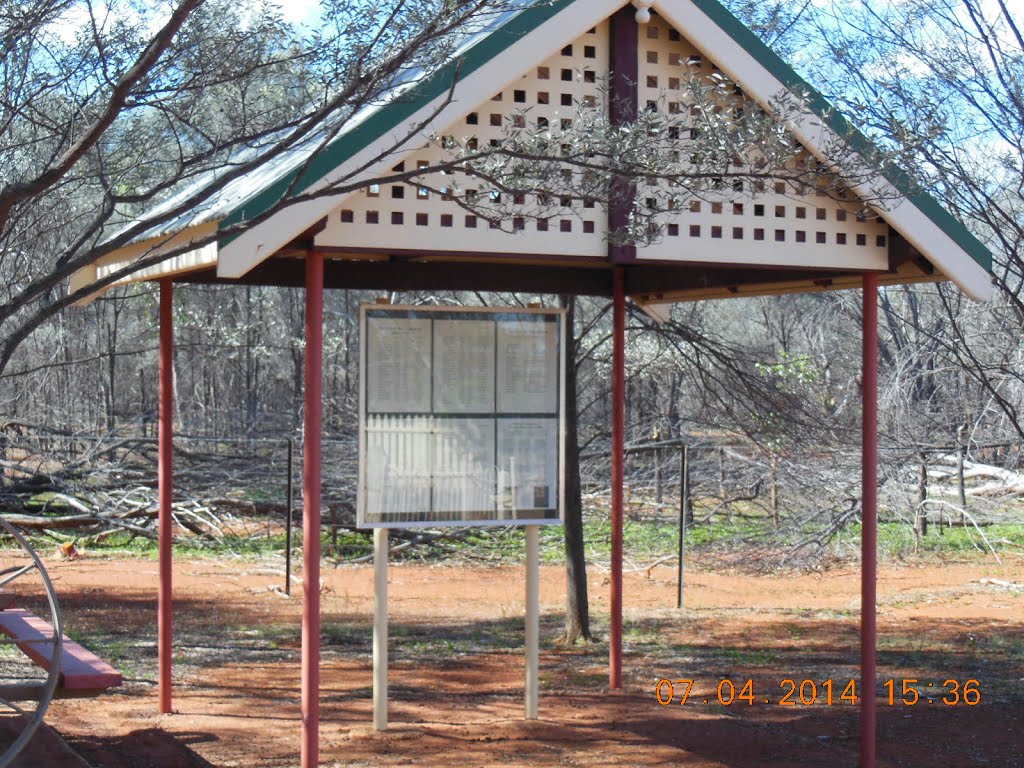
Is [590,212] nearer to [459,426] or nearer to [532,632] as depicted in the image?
[459,426]

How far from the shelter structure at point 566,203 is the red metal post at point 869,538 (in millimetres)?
11

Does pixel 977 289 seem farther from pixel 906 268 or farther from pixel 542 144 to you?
pixel 542 144

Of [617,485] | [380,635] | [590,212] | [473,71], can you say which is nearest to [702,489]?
[617,485]

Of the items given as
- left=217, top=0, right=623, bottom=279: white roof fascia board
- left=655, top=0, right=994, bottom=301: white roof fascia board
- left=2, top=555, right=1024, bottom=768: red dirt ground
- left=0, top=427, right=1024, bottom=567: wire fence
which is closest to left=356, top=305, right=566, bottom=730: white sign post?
left=2, top=555, right=1024, bottom=768: red dirt ground

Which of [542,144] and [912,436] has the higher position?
[542,144]

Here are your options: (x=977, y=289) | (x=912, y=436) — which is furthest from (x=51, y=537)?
(x=977, y=289)

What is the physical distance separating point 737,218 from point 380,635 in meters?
2.92

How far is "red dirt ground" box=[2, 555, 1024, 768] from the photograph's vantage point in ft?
22.0

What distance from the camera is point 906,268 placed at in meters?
6.77

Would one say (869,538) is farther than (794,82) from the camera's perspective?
Yes

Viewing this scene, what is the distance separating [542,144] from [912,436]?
40.9 ft

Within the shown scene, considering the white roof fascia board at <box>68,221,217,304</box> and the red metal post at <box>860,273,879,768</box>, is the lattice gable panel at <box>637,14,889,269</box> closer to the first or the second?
the red metal post at <box>860,273,879,768</box>

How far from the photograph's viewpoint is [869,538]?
256 inches
